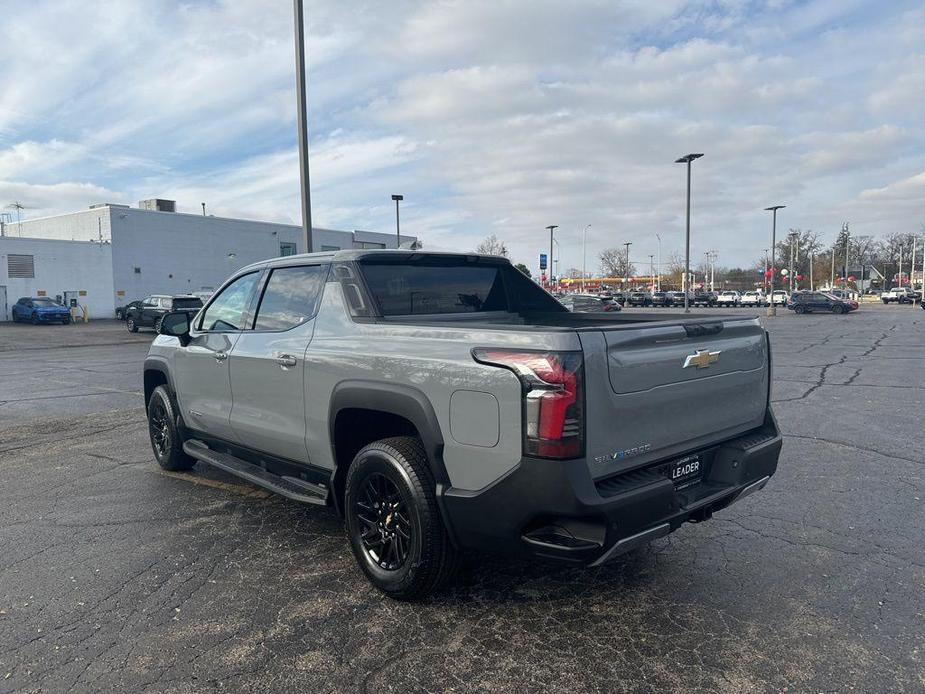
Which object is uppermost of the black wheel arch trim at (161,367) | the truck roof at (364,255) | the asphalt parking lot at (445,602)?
the truck roof at (364,255)

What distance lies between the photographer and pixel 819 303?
44.0 meters

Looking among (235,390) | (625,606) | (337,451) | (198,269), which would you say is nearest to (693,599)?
(625,606)

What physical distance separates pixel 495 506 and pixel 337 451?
125 centimetres

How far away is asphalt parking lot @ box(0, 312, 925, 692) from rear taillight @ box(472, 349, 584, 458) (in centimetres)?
101

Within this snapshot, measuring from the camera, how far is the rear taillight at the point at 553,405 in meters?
2.72

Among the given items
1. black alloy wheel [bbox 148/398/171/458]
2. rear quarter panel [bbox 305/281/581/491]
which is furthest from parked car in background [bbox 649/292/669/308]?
rear quarter panel [bbox 305/281/581/491]

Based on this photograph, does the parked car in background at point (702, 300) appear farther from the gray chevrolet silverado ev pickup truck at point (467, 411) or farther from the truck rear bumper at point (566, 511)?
the truck rear bumper at point (566, 511)

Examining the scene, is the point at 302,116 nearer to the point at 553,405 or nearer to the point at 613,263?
the point at 553,405

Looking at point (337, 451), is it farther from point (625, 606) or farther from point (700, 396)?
point (700, 396)

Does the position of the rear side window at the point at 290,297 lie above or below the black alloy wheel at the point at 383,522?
above

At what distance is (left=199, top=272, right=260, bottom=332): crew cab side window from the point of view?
4895mm

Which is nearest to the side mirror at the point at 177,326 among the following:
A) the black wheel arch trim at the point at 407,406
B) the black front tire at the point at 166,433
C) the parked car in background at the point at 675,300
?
the black front tire at the point at 166,433

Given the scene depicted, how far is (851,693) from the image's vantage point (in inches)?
104

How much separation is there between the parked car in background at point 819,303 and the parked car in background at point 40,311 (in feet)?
151
